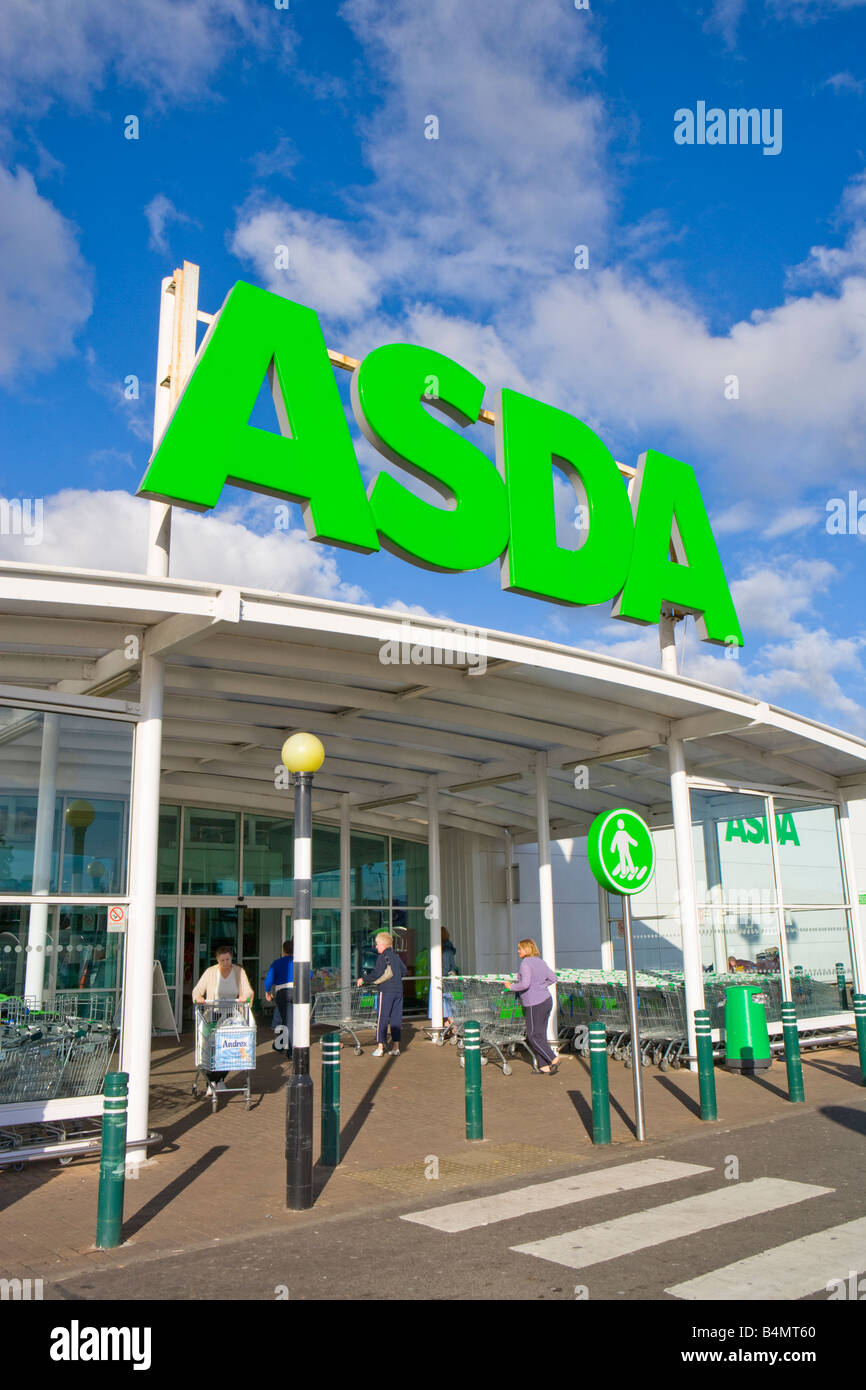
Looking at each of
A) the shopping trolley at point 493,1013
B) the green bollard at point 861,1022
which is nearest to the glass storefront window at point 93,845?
the shopping trolley at point 493,1013

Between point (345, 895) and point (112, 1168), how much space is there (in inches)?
551

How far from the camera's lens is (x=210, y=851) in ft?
69.1

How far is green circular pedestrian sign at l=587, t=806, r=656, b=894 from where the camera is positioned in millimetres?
9539

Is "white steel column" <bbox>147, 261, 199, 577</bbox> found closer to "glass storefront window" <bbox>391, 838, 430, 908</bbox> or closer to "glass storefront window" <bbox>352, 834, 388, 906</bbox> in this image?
"glass storefront window" <bbox>352, 834, 388, 906</bbox>

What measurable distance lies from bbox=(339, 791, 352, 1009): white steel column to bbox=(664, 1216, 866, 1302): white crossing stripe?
14.3 m

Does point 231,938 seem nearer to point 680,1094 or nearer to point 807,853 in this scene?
point 807,853

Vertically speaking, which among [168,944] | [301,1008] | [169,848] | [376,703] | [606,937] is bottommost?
[301,1008]

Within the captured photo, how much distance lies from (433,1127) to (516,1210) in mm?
3382

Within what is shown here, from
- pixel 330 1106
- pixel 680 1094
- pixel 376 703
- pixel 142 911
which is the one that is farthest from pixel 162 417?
pixel 680 1094

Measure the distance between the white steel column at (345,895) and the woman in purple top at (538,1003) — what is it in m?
6.96

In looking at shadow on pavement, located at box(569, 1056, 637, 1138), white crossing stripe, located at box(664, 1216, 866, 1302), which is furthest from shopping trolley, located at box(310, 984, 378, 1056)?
white crossing stripe, located at box(664, 1216, 866, 1302)

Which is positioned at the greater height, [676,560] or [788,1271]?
[676,560]
